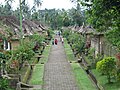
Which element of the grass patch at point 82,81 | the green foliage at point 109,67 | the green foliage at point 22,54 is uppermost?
the green foliage at point 22,54

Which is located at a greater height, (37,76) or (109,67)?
(109,67)

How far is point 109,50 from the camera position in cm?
2530

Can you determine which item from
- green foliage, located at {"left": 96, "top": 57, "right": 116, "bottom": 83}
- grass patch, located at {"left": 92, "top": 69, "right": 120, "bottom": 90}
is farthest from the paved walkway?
green foliage, located at {"left": 96, "top": 57, "right": 116, "bottom": 83}

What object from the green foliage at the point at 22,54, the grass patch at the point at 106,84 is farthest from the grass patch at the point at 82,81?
the green foliage at the point at 22,54

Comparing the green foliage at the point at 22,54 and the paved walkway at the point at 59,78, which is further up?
the green foliage at the point at 22,54

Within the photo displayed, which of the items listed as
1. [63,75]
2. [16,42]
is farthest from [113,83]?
[16,42]

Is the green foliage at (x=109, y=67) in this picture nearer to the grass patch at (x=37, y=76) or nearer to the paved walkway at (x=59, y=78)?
the paved walkway at (x=59, y=78)

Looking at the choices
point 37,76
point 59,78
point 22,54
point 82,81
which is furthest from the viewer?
point 22,54

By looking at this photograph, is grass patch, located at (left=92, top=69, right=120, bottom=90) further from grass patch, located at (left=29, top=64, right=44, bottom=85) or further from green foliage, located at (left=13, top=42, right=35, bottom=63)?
green foliage, located at (left=13, top=42, right=35, bottom=63)

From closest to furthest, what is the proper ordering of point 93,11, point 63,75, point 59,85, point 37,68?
1. point 93,11
2. point 59,85
3. point 63,75
4. point 37,68

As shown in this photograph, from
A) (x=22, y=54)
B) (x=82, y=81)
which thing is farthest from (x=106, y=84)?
(x=22, y=54)

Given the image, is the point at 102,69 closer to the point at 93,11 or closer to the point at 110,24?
the point at 110,24

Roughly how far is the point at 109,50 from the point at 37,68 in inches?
270

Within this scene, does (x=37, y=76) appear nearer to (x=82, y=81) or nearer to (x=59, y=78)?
(x=59, y=78)
